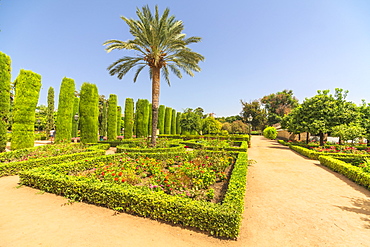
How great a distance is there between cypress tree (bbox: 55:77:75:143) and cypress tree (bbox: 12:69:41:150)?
2637 millimetres

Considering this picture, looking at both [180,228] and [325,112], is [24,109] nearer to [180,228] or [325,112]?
[180,228]

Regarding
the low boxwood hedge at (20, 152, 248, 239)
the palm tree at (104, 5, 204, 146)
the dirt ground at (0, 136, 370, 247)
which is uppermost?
the palm tree at (104, 5, 204, 146)

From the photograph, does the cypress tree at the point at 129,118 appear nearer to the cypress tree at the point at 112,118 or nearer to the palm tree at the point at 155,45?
the cypress tree at the point at 112,118

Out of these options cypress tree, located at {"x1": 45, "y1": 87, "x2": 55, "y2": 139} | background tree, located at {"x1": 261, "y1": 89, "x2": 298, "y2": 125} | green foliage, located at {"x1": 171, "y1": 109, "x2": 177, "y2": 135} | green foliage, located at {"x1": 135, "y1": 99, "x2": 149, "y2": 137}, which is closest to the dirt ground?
green foliage, located at {"x1": 135, "y1": 99, "x2": 149, "y2": 137}

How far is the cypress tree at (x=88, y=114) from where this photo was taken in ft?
50.0

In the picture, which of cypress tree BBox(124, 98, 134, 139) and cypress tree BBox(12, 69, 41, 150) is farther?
cypress tree BBox(124, 98, 134, 139)

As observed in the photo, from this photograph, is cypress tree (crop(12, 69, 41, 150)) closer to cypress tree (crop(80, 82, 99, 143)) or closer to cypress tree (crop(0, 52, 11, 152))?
cypress tree (crop(0, 52, 11, 152))

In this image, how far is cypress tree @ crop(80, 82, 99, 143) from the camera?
15.2 m

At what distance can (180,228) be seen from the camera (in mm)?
3609

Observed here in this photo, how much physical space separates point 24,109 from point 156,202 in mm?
12093

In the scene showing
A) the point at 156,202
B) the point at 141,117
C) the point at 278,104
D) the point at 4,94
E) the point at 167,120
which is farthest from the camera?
the point at 278,104

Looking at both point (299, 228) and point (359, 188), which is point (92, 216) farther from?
point (359, 188)

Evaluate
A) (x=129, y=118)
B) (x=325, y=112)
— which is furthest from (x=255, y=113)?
(x=129, y=118)

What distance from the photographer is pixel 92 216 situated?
400cm
